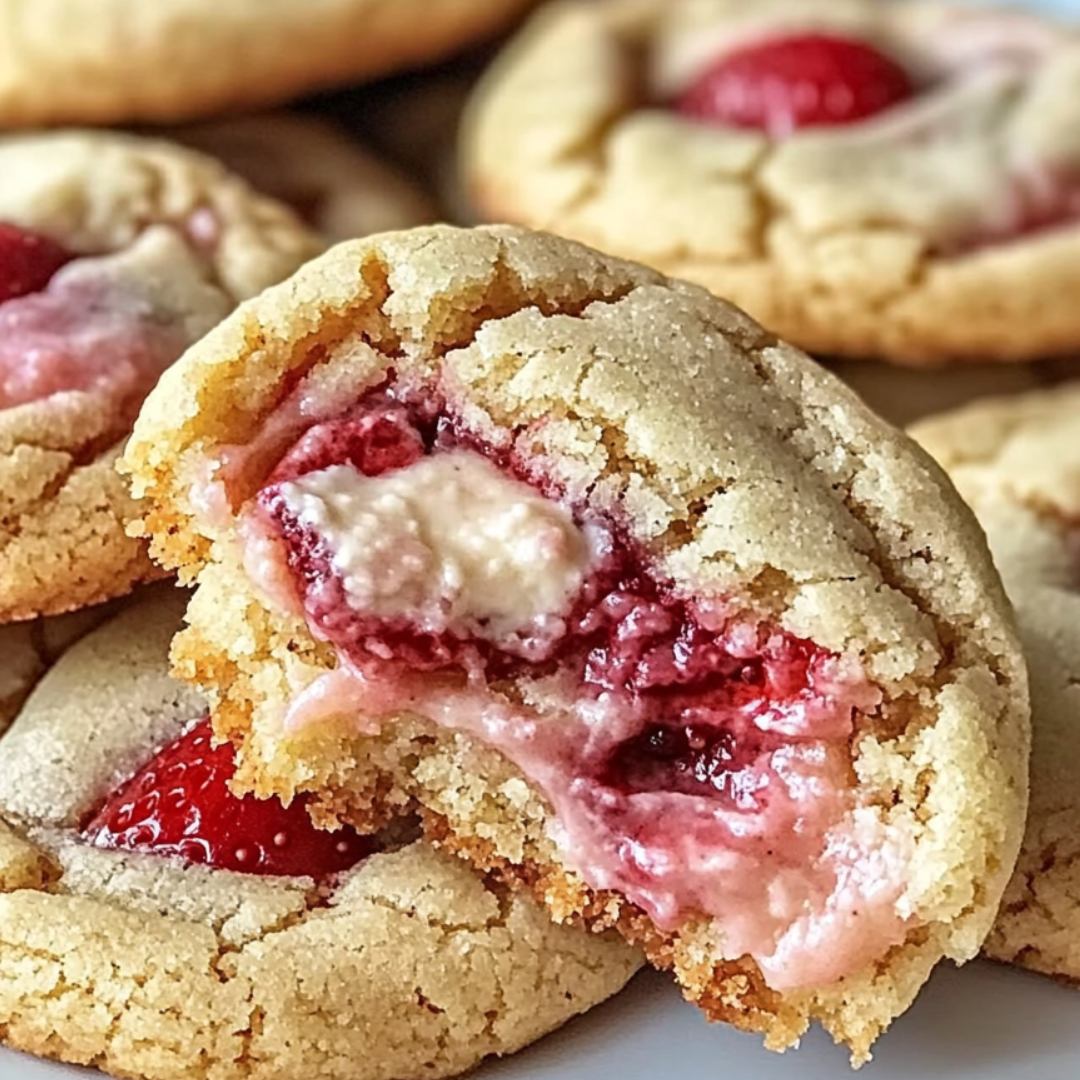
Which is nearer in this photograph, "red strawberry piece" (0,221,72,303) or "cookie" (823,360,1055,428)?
"red strawberry piece" (0,221,72,303)

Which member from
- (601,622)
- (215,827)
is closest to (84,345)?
(215,827)

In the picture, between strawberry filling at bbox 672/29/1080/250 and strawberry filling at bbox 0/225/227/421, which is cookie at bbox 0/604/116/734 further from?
strawberry filling at bbox 672/29/1080/250

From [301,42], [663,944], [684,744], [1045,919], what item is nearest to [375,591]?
[684,744]

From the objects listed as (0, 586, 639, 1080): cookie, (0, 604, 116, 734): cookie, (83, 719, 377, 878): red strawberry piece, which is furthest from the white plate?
(0, 604, 116, 734): cookie

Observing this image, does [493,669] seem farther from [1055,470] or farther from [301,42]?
[301,42]

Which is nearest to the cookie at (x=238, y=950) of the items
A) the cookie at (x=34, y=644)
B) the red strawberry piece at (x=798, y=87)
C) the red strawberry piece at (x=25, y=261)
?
the cookie at (x=34, y=644)
